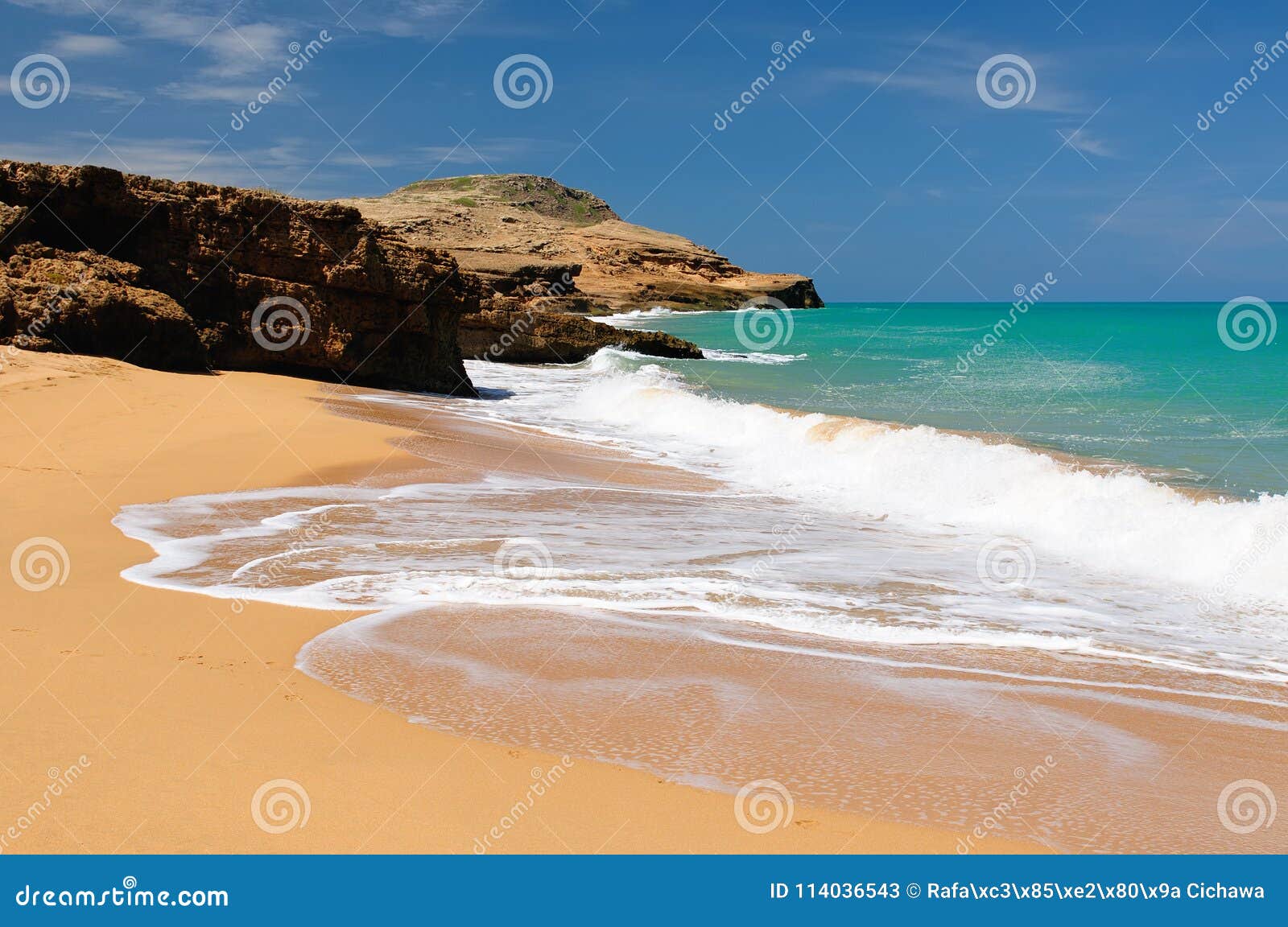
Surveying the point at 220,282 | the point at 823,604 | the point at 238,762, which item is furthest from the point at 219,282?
the point at 238,762

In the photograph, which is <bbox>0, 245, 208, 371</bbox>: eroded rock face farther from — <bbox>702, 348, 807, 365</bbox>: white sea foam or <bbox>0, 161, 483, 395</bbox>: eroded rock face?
<bbox>702, 348, 807, 365</bbox>: white sea foam

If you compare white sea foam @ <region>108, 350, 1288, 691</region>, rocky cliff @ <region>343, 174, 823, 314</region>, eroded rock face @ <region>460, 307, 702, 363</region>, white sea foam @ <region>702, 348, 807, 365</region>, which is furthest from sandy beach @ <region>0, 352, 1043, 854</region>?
rocky cliff @ <region>343, 174, 823, 314</region>

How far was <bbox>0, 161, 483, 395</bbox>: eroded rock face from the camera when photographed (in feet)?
46.5

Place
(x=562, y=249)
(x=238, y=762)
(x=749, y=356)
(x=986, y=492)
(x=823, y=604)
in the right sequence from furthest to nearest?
(x=562, y=249)
(x=749, y=356)
(x=986, y=492)
(x=823, y=604)
(x=238, y=762)

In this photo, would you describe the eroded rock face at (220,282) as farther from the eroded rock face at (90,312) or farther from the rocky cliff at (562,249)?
the rocky cliff at (562,249)

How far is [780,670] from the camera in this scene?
5.44 metres

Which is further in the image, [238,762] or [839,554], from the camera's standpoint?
[839,554]

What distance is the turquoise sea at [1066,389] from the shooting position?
16.4 metres

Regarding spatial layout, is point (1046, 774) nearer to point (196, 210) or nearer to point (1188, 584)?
point (1188, 584)

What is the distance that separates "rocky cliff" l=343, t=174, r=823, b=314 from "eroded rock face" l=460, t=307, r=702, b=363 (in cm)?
1837

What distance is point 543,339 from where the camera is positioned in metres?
32.3

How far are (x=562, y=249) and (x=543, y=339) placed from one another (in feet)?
177

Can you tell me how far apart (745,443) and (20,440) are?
998 centimetres

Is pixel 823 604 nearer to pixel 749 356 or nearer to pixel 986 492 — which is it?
pixel 986 492
